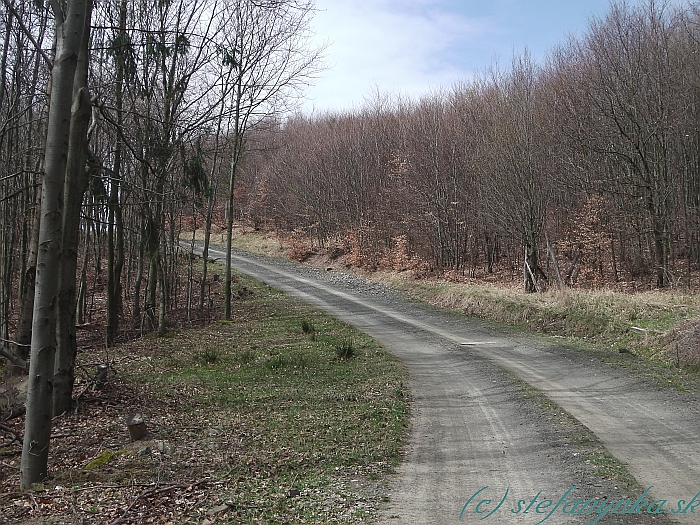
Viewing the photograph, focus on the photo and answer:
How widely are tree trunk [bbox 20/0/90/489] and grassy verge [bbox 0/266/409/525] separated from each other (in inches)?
40.8

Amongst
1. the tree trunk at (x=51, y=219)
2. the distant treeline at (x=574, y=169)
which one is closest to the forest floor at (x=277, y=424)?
the tree trunk at (x=51, y=219)

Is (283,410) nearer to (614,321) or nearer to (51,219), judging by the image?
(51,219)

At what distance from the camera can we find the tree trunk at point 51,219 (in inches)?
223

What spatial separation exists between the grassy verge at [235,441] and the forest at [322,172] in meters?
0.96

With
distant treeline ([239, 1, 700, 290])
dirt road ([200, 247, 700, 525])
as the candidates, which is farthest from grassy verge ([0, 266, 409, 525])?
distant treeline ([239, 1, 700, 290])

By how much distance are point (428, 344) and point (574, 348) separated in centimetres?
356

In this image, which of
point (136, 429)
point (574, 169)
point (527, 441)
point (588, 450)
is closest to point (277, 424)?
point (136, 429)

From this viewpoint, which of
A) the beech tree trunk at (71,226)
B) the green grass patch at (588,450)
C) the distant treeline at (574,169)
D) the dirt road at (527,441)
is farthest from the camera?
the distant treeline at (574,169)

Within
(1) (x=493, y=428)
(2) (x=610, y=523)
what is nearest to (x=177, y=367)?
(1) (x=493, y=428)

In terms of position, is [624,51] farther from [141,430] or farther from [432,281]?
[141,430]

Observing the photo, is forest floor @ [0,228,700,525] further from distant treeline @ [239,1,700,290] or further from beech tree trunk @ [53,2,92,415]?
distant treeline @ [239,1,700,290]

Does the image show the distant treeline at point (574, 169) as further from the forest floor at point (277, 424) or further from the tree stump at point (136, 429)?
the tree stump at point (136, 429)

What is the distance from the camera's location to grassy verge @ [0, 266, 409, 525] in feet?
17.6

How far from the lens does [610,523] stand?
4.75 metres
